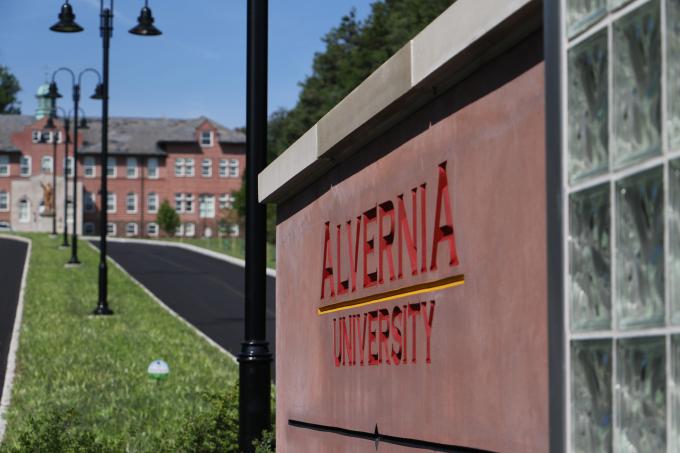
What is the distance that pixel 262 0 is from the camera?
1020 centimetres

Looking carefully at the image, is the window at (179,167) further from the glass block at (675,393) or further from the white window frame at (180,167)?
the glass block at (675,393)

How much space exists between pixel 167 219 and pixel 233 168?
16920 millimetres

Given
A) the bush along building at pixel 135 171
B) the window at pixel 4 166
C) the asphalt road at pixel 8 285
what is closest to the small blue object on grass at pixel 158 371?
the asphalt road at pixel 8 285

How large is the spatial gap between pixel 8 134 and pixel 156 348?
109 metres

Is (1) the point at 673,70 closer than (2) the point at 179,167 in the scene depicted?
Yes

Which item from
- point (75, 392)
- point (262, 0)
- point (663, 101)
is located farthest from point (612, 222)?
point (75, 392)

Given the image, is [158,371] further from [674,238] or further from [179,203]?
[179,203]

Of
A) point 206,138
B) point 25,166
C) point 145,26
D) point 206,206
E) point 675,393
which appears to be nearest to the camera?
point 675,393

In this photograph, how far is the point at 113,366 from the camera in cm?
2433

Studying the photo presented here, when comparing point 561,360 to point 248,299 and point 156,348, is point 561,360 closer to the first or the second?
point 248,299

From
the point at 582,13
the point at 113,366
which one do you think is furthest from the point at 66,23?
the point at 582,13

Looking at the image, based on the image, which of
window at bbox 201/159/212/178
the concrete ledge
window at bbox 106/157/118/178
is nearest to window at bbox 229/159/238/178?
window at bbox 201/159/212/178

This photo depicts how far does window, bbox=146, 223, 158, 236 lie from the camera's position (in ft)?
432

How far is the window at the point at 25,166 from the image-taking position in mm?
131500
